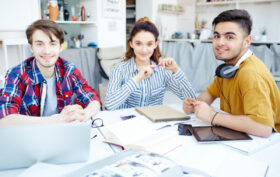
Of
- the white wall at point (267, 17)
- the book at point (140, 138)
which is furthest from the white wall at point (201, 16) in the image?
the book at point (140, 138)

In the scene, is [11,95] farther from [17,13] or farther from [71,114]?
[17,13]

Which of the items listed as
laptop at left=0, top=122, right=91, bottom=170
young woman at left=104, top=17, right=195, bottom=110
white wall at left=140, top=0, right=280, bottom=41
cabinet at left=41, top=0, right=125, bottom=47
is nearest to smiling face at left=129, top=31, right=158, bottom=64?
young woman at left=104, top=17, right=195, bottom=110

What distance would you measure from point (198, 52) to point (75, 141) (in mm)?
3361

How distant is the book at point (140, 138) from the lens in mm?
852

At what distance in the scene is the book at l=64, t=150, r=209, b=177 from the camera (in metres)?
0.55

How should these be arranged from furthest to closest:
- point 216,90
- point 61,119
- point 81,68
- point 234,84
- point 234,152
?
point 81,68 < point 216,90 < point 234,84 < point 61,119 < point 234,152

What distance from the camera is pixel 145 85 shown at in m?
1.65

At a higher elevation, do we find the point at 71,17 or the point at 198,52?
the point at 71,17

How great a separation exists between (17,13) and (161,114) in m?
2.03

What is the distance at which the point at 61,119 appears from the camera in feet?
3.51

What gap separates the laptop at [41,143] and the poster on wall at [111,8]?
3.01 metres

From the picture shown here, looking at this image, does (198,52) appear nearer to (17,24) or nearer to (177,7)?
(177,7)

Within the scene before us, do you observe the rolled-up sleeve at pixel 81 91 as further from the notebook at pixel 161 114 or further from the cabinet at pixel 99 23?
the cabinet at pixel 99 23

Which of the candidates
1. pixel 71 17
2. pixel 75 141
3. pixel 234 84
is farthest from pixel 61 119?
pixel 71 17
